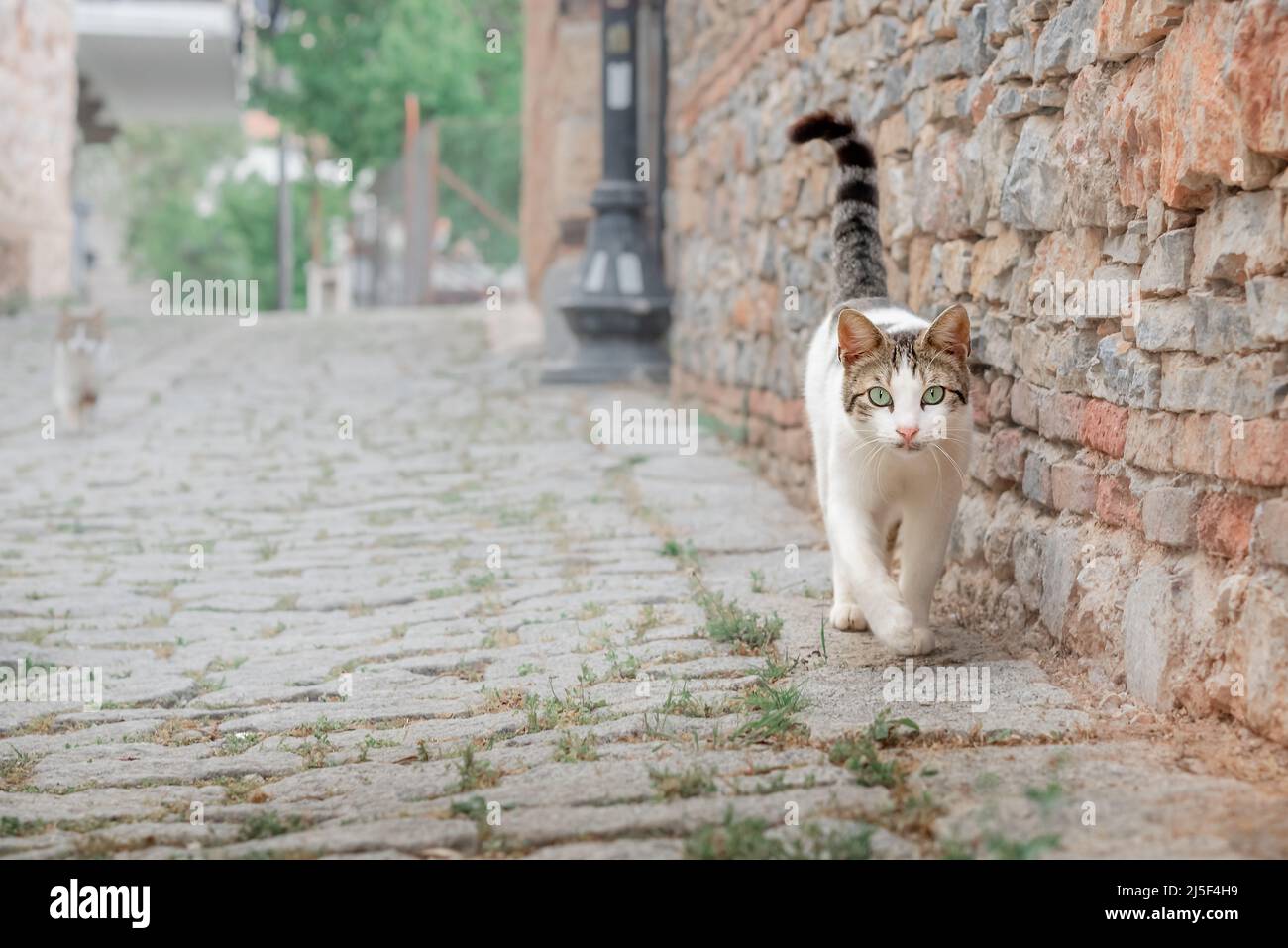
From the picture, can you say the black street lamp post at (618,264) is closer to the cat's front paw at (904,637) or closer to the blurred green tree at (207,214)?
the cat's front paw at (904,637)

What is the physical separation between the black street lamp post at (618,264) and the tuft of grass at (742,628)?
582cm

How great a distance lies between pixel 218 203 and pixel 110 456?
20357 mm

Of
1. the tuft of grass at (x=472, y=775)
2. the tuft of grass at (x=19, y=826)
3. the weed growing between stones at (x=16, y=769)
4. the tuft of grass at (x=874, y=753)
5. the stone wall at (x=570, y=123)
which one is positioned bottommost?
the weed growing between stones at (x=16, y=769)

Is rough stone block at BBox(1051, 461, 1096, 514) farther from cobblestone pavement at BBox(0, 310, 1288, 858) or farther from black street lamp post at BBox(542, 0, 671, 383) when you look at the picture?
black street lamp post at BBox(542, 0, 671, 383)

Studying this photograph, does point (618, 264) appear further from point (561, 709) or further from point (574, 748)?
point (574, 748)

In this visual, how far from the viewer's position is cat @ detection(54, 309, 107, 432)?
8.05 metres

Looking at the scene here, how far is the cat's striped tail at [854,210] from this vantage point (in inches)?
169

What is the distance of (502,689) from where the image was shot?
352cm

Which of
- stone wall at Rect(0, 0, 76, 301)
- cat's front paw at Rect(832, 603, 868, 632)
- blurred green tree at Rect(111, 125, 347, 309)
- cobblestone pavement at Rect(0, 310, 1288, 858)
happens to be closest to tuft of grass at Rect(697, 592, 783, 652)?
cobblestone pavement at Rect(0, 310, 1288, 858)

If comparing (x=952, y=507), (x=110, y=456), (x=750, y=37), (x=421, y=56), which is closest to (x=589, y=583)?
(x=952, y=507)

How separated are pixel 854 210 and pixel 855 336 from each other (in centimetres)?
89

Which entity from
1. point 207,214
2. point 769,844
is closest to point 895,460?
point 769,844

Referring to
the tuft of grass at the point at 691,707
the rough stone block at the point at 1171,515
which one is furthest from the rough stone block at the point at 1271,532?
the tuft of grass at the point at 691,707

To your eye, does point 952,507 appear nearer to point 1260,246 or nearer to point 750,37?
point 1260,246
